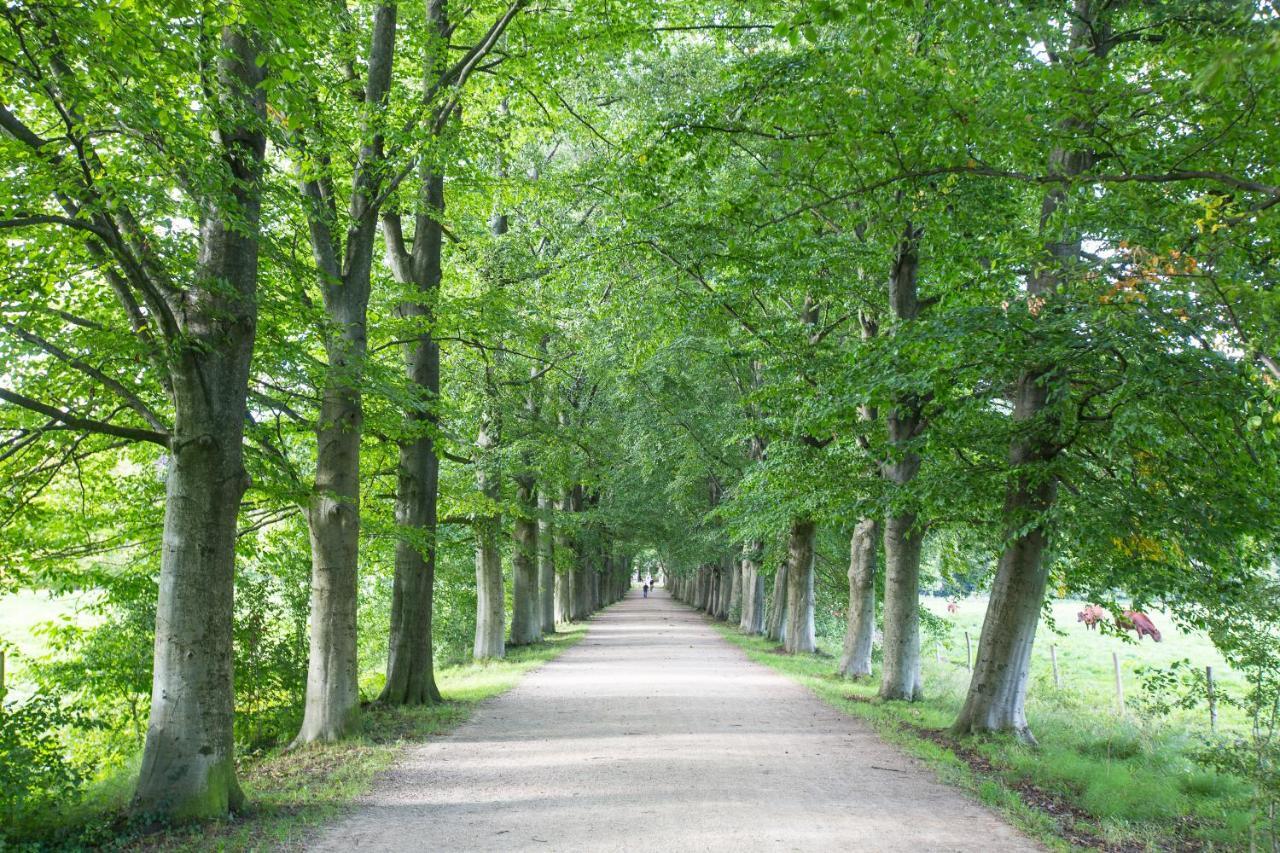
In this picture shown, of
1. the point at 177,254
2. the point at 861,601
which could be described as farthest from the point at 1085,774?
the point at 177,254

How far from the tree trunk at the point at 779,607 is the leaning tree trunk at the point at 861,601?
8.69 meters

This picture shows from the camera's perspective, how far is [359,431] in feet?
35.8

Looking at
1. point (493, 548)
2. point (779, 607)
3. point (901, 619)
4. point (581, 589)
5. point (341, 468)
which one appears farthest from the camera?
point (581, 589)

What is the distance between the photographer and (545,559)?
2655cm

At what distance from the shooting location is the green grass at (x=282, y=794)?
6.35 meters

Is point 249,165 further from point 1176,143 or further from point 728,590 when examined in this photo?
point 728,590

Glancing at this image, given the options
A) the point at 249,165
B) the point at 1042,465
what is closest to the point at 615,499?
the point at 1042,465

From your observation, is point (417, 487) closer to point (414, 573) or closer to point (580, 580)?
point (414, 573)

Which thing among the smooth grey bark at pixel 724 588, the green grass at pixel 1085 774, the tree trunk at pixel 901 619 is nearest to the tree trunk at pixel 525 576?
the green grass at pixel 1085 774

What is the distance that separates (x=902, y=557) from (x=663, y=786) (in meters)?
7.93

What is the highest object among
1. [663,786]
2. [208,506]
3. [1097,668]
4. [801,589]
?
[208,506]

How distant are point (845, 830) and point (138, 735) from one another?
31.7ft

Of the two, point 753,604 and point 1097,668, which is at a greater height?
point 753,604

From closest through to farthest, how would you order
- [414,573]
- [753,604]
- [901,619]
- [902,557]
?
[414,573], [901,619], [902,557], [753,604]
